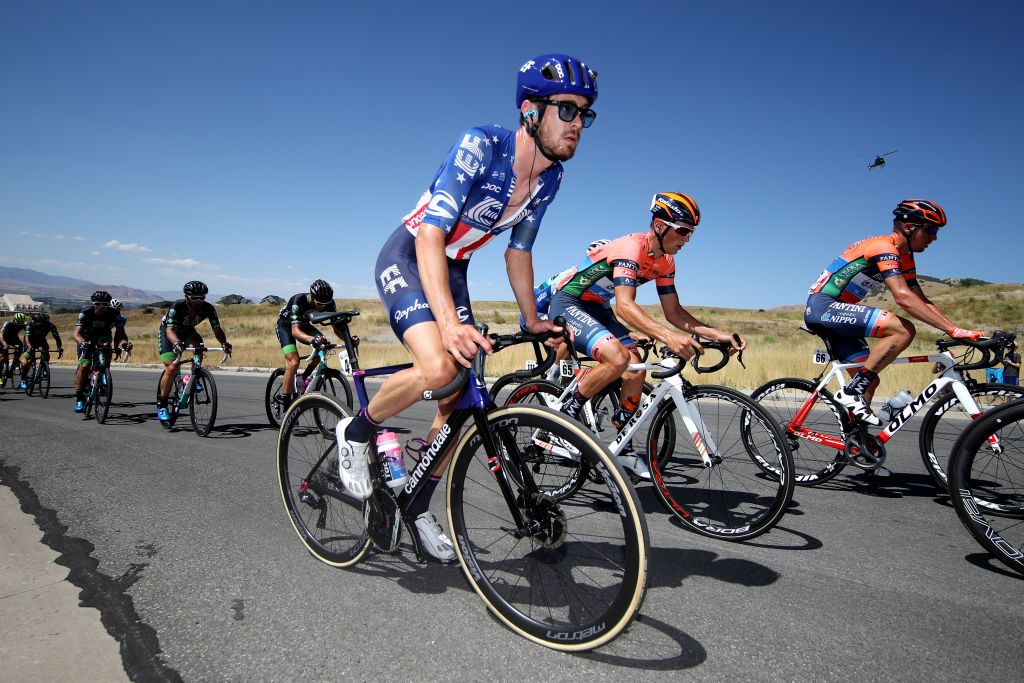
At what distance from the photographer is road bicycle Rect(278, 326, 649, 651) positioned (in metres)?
2.08

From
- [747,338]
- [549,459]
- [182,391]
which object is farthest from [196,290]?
[747,338]

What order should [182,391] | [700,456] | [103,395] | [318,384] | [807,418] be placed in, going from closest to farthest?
1. [700,456]
2. [807,418]
3. [318,384]
4. [182,391]
5. [103,395]

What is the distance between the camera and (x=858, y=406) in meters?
4.67

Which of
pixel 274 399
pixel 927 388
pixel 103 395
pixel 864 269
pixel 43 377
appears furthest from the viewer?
pixel 43 377

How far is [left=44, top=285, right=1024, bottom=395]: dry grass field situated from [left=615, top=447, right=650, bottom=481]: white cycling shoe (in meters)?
3.88

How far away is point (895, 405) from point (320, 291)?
6308mm

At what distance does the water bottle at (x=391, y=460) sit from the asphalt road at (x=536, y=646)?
56 cm

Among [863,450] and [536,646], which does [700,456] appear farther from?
[536,646]

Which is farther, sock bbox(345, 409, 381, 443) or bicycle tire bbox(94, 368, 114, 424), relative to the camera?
bicycle tire bbox(94, 368, 114, 424)

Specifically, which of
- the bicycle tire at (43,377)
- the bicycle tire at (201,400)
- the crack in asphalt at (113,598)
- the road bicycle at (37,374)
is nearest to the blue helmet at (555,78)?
the crack in asphalt at (113,598)

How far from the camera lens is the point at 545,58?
2768mm

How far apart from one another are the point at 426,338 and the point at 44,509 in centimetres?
361

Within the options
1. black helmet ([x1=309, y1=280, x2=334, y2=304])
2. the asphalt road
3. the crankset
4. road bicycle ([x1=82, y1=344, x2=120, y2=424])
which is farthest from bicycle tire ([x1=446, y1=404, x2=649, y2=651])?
road bicycle ([x1=82, y1=344, x2=120, y2=424])

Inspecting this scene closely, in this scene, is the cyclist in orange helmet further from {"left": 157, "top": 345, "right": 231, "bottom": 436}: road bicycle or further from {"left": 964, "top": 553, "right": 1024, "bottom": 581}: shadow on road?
{"left": 157, "top": 345, "right": 231, "bottom": 436}: road bicycle
